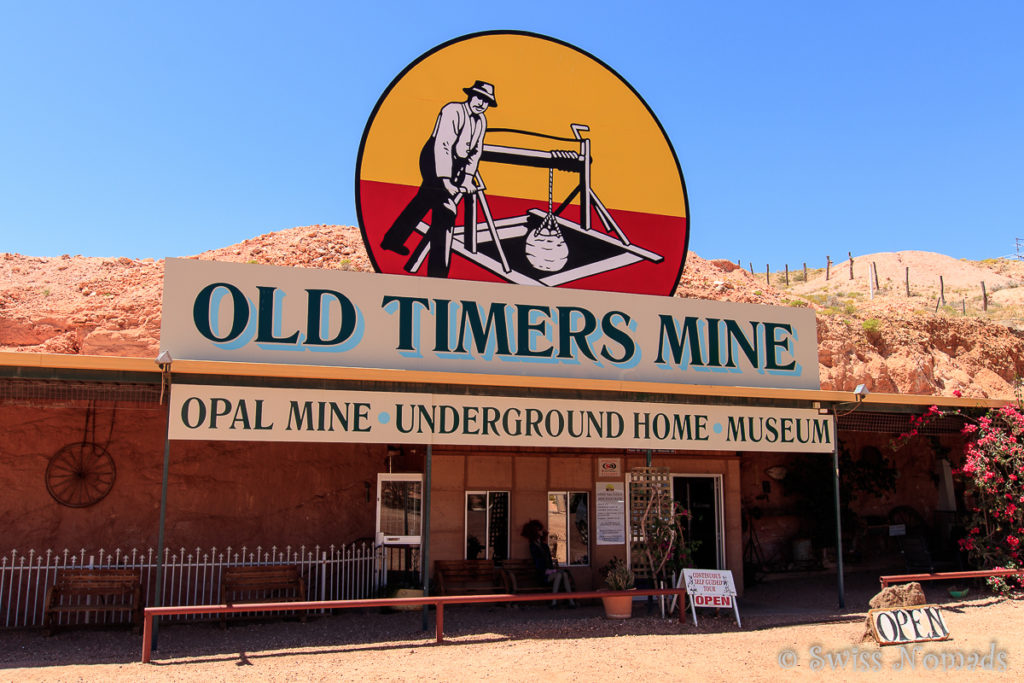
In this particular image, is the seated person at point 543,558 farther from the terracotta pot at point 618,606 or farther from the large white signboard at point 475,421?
the large white signboard at point 475,421

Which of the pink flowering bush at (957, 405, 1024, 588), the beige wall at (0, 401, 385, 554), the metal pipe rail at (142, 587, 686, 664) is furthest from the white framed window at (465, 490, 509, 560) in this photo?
the pink flowering bush at (957, 405, 1024, 588)

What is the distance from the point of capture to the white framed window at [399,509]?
39.7 ft

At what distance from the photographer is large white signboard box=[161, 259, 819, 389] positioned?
9.28m

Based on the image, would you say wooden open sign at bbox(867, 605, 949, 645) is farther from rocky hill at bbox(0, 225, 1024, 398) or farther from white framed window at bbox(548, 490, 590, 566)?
rocky hill at bbox(0, 225, 1024, 398)

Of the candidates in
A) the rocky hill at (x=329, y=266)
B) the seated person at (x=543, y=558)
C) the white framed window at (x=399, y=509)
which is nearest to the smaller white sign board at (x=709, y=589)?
the seated person at (x=543, y=558)

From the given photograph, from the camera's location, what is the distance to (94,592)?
31.8 feet

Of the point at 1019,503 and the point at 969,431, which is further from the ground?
the point at 969,431

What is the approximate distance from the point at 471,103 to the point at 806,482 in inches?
358

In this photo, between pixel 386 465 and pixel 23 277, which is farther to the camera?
pixel 23 277

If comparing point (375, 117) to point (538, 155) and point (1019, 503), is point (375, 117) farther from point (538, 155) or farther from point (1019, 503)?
point (1019, 503)

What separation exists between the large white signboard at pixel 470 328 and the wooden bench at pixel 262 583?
2.97 meters

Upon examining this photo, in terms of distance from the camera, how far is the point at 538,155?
1341 centimetres

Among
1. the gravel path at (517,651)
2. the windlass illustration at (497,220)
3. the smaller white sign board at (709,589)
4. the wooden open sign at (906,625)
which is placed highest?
the windlass illustration at (497,220)

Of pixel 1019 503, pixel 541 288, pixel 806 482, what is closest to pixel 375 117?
pixel 541 288
